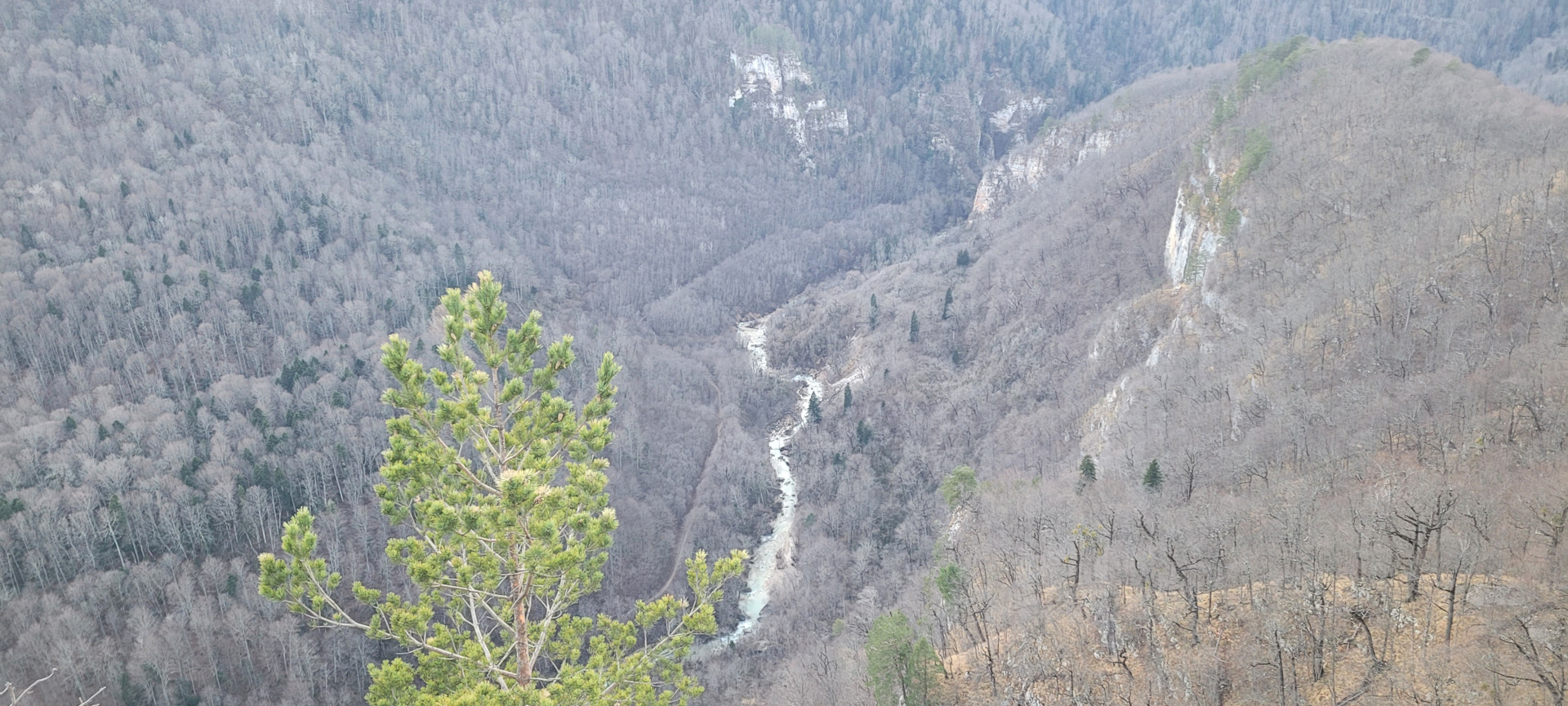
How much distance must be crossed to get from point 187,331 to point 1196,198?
92.4 meters

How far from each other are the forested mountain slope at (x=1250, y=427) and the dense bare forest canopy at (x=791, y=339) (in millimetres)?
329

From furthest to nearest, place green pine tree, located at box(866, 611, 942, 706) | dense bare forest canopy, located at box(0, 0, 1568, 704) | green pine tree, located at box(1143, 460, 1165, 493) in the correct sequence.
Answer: green pine tree, located at box(1143, 460, 1165, 493)
dense bare forest canopy, located at box(0, 0, 1568, 704)
green pine tree, located at box(866, 611, 942, 706)

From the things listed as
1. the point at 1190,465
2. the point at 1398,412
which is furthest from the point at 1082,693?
the point at 1398,412

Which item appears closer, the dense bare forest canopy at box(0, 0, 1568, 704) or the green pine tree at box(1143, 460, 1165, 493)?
the dense bare forest canopy at box(0, 0, 1568, 704)

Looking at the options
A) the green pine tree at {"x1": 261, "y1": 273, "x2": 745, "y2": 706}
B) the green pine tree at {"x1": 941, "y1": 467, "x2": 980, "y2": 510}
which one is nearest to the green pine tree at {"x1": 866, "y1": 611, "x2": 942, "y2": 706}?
the green pine tree at {"x1": 941, "y1": 467, "x2": 980, "y2": 510}

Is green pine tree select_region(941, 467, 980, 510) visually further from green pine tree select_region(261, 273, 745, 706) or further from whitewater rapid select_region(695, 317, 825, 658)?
green pine tree select_region(261, 273, 745, 706)

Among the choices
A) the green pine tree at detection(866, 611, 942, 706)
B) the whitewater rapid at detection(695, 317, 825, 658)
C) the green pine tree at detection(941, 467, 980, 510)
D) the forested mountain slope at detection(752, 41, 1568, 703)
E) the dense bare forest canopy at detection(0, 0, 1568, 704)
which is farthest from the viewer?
the whitewater rapid at detection(695, 317, 825, 658)

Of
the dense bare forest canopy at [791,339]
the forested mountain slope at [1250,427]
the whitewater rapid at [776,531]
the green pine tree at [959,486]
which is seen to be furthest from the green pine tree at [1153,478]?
the whitewater rapid at [776,531]

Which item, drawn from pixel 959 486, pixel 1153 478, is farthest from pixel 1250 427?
pixel 959 486

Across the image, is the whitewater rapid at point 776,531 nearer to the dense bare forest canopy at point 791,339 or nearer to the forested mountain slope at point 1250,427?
the dense bare forest canopy at point 791,339

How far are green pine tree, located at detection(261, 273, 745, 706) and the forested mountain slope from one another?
72.1 feet

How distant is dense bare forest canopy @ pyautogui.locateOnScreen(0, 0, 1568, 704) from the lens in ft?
149

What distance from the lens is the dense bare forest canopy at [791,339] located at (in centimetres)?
4538

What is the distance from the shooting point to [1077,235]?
101812 mm
